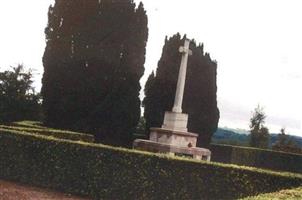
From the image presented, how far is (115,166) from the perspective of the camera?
14.0 meters

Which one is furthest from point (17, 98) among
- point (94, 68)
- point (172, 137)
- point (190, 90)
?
point (172, 137)

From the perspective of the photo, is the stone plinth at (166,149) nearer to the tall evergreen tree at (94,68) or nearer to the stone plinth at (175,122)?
the stone plinth at (175,122)

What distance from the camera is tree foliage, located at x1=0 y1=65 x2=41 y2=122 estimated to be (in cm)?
3084

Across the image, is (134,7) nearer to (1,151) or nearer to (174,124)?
(174,124)

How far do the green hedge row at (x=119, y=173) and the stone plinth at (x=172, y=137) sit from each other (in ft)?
26.1

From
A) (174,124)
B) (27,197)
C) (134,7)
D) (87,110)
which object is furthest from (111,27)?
(27,197)

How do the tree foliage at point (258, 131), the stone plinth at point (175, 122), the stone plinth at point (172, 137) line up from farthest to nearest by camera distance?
the tree foliage at point (258, 131) < the stone plinth at point (175, 122) < the stone plinth at point (172, 137)

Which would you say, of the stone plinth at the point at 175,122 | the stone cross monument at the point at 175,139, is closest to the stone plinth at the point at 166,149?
the stone cross monument at the point at 175,139

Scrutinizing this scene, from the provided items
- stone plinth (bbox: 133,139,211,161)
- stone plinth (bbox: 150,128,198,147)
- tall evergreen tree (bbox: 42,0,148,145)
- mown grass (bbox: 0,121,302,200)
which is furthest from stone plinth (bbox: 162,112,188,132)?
mown grass (bbox: 0,121,302,200)

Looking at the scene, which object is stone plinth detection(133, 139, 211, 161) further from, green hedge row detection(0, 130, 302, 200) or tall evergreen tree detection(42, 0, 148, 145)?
green hedge row detection(0, 130, 302, 200)

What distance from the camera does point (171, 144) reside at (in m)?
21.5

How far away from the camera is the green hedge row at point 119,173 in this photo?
43.0 ft

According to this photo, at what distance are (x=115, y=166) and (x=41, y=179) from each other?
2.42 meters

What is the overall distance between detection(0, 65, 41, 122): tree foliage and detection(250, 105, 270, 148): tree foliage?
23.5 meters
